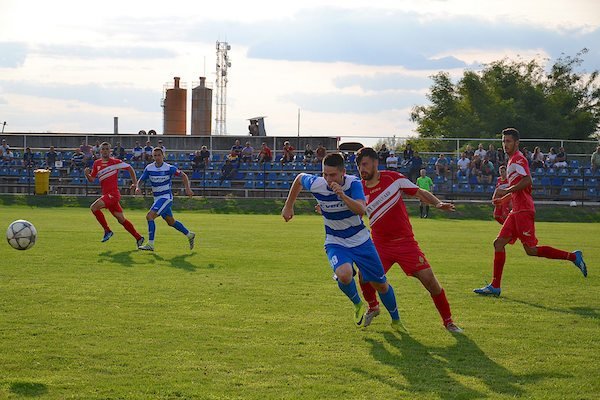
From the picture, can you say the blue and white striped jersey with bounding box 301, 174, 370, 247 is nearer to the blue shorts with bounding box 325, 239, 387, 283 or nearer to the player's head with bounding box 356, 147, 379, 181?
the blue shorts with bounding box 325, 239, 387, 283

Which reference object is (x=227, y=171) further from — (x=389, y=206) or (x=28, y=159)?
(x=389, y=206)

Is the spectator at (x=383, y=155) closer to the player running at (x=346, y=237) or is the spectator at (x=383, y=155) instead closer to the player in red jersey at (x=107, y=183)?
the player in red jersey at (x=107, y=183)

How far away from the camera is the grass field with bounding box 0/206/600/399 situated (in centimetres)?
651

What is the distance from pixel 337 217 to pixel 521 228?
403cm

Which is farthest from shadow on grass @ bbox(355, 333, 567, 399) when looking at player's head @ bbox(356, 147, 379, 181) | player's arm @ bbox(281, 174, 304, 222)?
player's head @ bbox(356, 147, 379, 181)

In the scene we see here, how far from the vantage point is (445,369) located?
715 cm

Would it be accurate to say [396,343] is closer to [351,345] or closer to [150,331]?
[351,345]

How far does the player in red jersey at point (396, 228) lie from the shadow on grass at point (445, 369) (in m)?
0.57

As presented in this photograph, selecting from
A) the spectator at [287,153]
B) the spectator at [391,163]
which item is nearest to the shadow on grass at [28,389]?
the spectator at [391,163]

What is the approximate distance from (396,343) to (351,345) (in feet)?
1.57

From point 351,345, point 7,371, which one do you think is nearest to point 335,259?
point 351,345

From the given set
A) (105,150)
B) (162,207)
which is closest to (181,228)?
(162,207)

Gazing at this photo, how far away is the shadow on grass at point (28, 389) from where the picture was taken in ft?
20.0

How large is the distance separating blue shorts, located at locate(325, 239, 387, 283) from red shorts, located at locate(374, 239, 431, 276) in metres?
0.31
